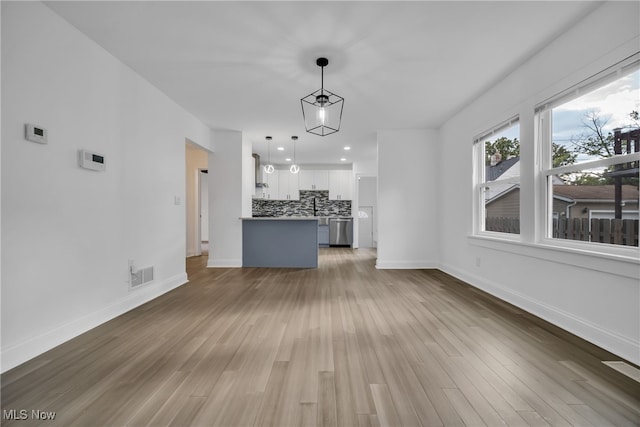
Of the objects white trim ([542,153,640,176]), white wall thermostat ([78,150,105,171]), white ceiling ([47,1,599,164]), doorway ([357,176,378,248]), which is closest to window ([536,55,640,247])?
white trim ([542,153,640,176])

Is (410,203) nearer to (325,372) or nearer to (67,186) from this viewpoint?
(325,372)

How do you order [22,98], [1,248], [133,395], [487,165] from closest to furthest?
[133,395], [1,248], [22,98], [487,165]

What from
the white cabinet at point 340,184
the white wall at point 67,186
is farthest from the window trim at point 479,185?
the white cabinet at point 340,184

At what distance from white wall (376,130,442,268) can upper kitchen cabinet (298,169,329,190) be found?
341 centimetres

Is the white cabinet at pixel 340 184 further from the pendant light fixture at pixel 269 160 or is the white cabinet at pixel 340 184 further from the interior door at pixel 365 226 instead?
the pendant light fixture at pixel 269 160

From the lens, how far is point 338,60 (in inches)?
106

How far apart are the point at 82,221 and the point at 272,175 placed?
239 inches

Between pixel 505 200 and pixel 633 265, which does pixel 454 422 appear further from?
pixel 505 200

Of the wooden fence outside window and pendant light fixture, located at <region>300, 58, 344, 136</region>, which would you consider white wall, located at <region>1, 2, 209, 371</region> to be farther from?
the wooden fence outside window

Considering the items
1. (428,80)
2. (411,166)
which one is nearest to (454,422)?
(428,80)

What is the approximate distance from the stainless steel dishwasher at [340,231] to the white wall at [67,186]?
5388 millimetres

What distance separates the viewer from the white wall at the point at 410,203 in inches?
196

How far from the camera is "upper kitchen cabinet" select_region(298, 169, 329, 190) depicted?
8.26m

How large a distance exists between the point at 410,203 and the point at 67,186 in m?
4.62
